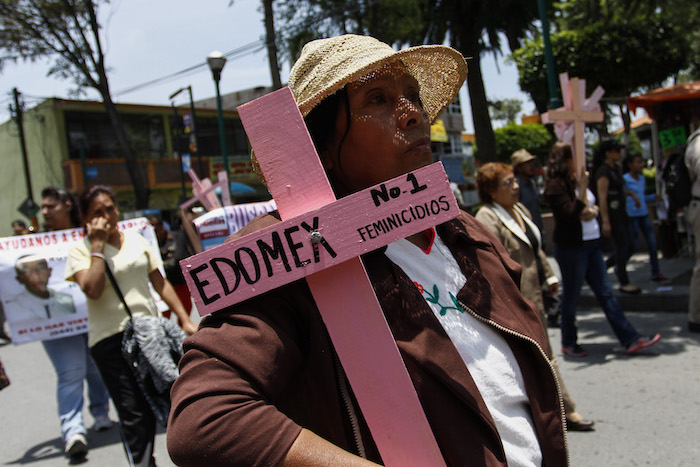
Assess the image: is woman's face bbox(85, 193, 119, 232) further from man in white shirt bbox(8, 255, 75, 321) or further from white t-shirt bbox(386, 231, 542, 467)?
white t-shirt bbox(386, 231, 542, 467)

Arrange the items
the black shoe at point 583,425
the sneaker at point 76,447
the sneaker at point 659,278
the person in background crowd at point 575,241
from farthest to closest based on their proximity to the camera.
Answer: the sneaker at point 659,278
the person in background crowd at point 575,241
the sneaker at point 76,447
the black shoe at point 583,425

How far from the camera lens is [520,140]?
92.6ft

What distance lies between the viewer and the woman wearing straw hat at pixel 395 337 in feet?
3.12

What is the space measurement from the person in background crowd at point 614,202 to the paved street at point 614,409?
0.80 meters

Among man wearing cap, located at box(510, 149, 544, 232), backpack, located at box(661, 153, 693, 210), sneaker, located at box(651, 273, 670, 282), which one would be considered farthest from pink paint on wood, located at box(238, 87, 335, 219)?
sneaker, located at box(651, 273, 670, 282)

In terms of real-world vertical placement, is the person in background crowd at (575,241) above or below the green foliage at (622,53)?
below

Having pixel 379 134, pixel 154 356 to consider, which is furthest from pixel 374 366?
pixel 154 356

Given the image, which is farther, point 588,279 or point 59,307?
point 588,279

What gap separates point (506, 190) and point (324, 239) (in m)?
3.33

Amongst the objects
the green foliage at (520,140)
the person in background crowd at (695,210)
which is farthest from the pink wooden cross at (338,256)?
the green foliage at (520,140)

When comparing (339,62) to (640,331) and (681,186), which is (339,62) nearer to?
(681,186)

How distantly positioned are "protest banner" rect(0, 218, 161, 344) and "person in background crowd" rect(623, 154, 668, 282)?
6167mm

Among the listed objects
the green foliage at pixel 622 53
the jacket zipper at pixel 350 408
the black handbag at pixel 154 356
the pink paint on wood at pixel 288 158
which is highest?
the green foliage at pixel 622 53

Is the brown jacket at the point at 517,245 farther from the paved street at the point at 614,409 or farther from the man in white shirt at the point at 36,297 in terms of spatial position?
the man in white shirt at the point at 36,297
